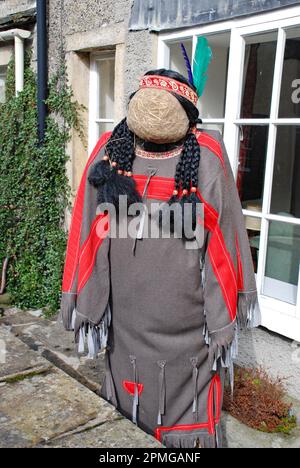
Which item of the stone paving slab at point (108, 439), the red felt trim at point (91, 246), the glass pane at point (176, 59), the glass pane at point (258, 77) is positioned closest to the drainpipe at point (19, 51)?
the glass pane at point (176, 59)

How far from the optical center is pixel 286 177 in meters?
3.21

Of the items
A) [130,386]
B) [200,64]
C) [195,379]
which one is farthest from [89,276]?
[200,64]

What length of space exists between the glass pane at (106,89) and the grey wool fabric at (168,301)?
8.05 ft

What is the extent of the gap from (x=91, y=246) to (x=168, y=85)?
754mm

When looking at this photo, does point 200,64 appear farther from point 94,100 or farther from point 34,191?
point 34,191

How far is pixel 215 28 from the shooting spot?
3.24m

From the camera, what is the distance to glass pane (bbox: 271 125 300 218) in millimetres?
3092

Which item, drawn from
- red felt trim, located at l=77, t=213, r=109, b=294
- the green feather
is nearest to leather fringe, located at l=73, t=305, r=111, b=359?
red felt trim, located at l=77, t=213, r=109, b=294

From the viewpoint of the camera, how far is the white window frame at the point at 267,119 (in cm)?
291

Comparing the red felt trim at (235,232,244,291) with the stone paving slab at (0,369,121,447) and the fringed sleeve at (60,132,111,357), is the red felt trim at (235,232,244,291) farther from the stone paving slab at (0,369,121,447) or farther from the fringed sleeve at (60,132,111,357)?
the stone paving slab at (0,369,121,447)

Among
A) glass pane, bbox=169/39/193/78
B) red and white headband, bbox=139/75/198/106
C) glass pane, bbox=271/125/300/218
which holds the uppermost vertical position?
glass pane, bbox=169/39/193/78

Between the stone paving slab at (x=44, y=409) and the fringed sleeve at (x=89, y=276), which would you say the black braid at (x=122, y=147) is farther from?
the stone paving slab at (x=44, y=409)

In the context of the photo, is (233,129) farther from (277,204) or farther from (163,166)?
(163,166)
